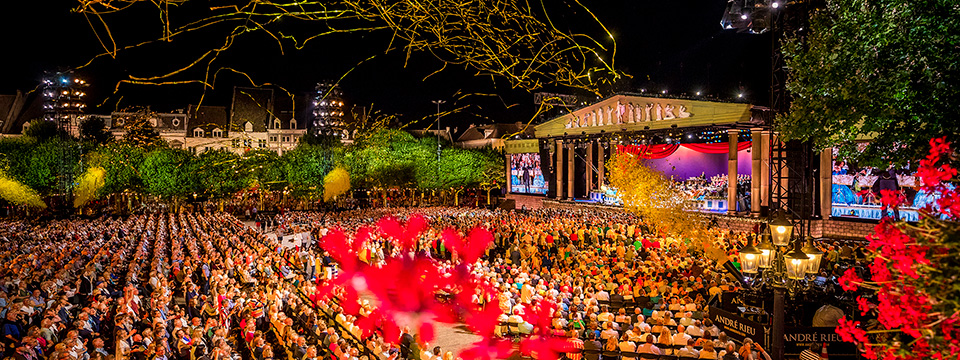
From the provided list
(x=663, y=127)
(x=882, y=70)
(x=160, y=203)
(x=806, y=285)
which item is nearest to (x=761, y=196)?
(x=663, y=127)

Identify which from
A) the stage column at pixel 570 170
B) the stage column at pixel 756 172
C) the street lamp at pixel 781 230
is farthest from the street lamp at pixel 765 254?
the stage column at pixel 570 170

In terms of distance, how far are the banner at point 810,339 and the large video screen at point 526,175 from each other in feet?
112

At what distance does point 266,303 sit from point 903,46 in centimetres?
1197

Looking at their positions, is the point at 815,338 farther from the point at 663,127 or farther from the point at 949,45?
the point at 663,127

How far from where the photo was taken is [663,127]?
3061 cm

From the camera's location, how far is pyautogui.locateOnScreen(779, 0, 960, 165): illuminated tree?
5867 millimetres

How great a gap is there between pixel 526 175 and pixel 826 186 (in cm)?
2448

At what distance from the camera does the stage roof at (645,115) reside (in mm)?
27656

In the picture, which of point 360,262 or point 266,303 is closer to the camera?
point 266,303

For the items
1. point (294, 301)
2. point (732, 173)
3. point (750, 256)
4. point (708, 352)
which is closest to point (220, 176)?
point (294, 301)

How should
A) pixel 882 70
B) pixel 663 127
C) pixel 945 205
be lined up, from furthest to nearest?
pixel 663 127, pixel 882 70, pixel 945 205

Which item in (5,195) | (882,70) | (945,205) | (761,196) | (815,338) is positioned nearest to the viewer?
(945,205)

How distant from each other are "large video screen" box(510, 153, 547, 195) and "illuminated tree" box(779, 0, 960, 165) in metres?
35.7

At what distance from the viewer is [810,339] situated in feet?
30.7
